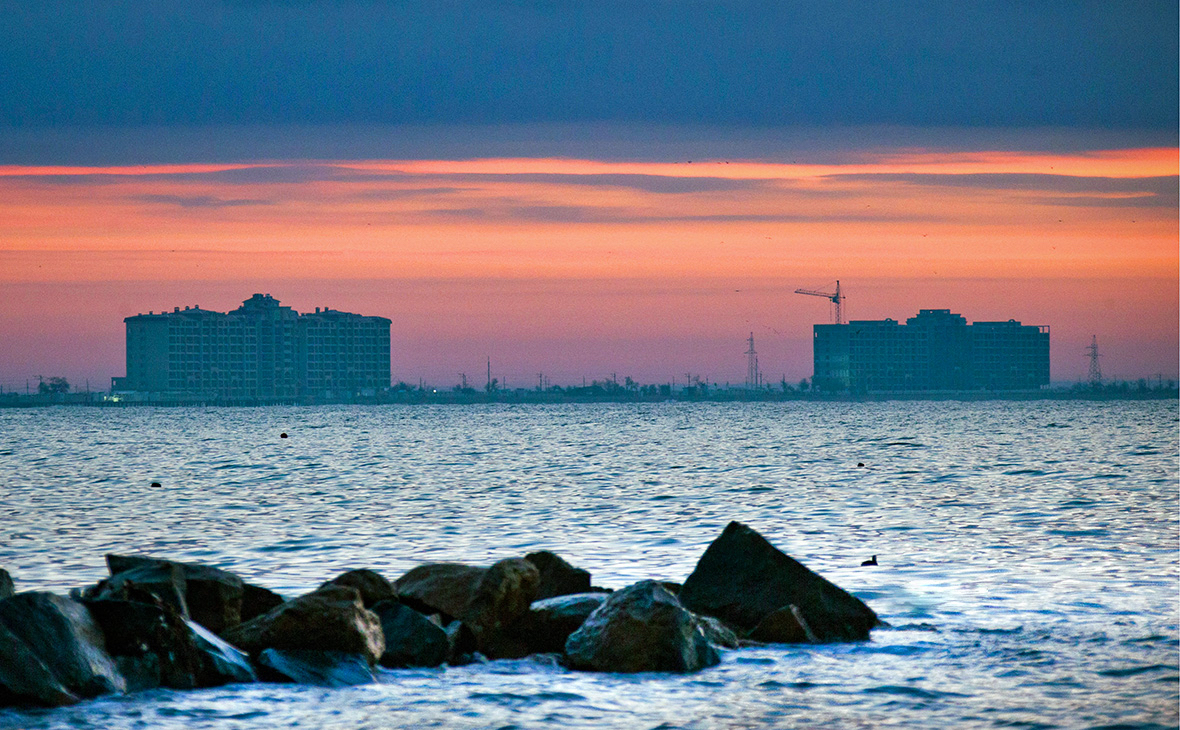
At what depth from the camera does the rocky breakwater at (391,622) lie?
1467 cm

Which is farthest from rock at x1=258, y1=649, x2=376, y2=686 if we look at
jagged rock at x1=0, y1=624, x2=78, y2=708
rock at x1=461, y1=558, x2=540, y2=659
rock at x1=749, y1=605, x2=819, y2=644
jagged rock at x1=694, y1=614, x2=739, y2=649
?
rock at x1=749, y1=605, x2=819, y2=644

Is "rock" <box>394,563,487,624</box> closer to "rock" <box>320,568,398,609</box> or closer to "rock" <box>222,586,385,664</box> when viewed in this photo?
"rock" <box>320,568,398,609</box>

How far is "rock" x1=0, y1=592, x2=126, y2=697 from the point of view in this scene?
14.3 meters

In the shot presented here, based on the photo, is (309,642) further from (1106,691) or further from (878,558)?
(878,558)

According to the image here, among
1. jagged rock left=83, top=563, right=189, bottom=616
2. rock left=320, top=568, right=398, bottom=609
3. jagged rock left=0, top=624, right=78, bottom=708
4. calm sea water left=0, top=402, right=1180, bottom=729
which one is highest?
jagged rock left=83, top=563, right=189, bottom=616

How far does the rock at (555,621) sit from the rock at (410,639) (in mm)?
1312

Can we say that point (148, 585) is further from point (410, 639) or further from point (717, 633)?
point (717, 633)

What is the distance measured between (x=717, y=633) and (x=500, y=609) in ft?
9.33

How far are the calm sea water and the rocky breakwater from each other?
36 cm

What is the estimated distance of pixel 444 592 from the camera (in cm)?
1828

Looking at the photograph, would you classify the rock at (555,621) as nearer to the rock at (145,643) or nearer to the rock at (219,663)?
the rock at (219,663)

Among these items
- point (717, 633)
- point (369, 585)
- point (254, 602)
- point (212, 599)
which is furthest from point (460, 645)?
point (717, 633)

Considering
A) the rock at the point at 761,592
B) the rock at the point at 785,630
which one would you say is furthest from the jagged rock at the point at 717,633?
the rock at the point at 761,592

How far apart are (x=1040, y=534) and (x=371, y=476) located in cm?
3583
